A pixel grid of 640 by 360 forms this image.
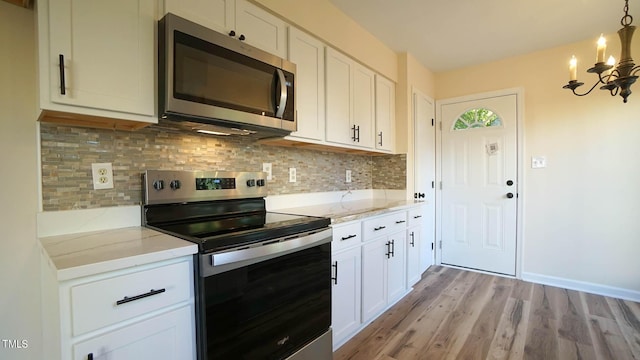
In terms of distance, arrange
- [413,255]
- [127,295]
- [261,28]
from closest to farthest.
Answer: [127,295]
[261,28]
[413,255]

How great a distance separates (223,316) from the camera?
1145 millimetres

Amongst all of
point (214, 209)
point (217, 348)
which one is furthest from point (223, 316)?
point (214, 209)

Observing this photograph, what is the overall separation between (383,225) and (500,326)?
115 centimetres

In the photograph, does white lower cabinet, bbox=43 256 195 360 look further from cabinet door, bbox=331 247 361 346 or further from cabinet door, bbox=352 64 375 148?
cabinet door, bbox=352 64 375 148

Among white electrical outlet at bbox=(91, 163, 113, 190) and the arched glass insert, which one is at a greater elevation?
the arched glass insert

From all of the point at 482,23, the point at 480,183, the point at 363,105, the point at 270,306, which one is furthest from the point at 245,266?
the point at 480,183

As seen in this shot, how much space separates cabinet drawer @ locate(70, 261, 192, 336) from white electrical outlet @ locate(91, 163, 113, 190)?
2.08 feet

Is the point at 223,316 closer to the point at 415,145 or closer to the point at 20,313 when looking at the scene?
the point at 20,313

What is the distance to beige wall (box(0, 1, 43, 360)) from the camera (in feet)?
4.00

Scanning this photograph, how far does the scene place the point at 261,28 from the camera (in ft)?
5.66

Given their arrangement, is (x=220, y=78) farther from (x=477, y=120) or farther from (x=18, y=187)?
(x=477, y=120)

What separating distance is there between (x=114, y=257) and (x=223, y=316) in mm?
449

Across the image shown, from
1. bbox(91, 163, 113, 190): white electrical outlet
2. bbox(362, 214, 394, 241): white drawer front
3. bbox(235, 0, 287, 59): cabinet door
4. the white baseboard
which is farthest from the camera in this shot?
the white baseboard

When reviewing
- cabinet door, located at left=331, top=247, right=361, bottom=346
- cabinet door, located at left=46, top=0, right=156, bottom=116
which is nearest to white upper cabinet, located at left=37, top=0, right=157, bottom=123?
cabinet door, located at left=46, top=0, right=156, bottom=116
